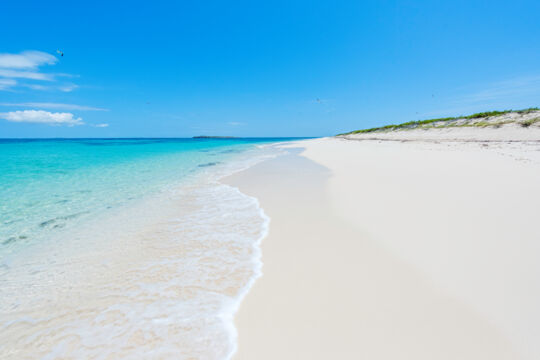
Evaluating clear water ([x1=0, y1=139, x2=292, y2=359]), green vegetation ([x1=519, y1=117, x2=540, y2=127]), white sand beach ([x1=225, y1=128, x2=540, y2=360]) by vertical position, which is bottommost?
clear water ([x1=0, y1=139, x2=292, y2=359])

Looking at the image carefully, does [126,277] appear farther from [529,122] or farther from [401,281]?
[529,122]

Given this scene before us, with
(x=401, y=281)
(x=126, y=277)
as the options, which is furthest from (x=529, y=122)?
(x=126, y=277)

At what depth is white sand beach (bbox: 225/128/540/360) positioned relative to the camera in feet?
6.07

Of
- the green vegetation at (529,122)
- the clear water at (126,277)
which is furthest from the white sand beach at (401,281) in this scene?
the green vegetation at (529,122)

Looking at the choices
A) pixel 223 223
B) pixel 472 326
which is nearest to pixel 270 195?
pixel 223 223

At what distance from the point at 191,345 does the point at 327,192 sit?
202 inches

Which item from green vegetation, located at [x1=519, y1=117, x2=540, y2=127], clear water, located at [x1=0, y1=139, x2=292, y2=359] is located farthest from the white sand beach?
green vegetation, located at [x1=519, y1=117, x2=540, y2=127]

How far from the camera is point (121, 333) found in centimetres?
218

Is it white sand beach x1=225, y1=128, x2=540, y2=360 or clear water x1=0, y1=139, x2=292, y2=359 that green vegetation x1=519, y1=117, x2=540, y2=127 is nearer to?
white sand beach x1=225, y1=128, x2=540, y2=360

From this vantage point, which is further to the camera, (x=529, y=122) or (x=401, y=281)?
(x=529, y=122)

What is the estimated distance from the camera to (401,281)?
8.46 ft

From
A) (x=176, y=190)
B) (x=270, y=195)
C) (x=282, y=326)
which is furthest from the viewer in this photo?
(x=176, y=190)

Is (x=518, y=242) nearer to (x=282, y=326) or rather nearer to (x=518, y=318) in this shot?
(x=518, y=318)

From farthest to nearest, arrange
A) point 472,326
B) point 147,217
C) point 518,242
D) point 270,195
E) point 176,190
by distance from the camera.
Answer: point 176,190
point 270,195
point 147,217
point 518,242
point 472,326
